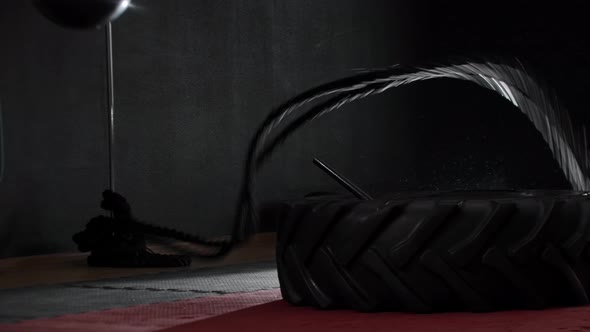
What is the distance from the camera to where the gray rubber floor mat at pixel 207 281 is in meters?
2.63

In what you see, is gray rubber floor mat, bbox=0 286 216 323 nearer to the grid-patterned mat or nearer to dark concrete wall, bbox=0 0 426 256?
the grid-patterned mat

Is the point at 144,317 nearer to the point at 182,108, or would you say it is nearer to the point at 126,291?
the point at 126,291

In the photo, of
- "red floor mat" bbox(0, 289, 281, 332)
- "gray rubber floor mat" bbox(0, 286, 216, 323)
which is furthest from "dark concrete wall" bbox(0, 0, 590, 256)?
"red floor mat" bbox(0, 289, 281, 332)

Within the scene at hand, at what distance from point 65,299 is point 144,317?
1.75ft

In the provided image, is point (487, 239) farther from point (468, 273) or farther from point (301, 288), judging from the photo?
point (301, 288)

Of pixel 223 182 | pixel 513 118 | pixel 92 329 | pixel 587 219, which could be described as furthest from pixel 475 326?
pixel 513 118

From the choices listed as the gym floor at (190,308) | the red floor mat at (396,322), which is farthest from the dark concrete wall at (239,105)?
the red floor mat at (396,322)

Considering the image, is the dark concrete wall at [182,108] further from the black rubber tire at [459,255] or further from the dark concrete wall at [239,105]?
the black rubber tire at [459,255]

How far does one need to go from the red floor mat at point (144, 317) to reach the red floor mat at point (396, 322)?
3.5 inches

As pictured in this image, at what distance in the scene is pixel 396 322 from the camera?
66.9 inches

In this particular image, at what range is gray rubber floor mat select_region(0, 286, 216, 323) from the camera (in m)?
2.15

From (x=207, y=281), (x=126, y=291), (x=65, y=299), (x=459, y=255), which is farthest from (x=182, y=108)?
(x=459, y=255)

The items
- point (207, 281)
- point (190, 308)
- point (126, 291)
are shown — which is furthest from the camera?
point (207, 281)

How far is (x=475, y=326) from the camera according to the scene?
5.32 feet
